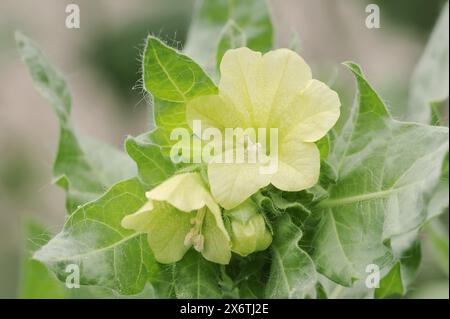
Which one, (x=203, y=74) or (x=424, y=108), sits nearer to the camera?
(x=203, y=74)

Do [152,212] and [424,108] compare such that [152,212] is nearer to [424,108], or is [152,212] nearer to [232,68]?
[232,68]

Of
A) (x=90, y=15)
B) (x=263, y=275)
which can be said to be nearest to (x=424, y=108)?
(x=263, y=275)

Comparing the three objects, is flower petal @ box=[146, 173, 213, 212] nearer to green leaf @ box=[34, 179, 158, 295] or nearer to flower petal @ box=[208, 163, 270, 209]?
flower petal @ box=[208, 163, 270, 209]

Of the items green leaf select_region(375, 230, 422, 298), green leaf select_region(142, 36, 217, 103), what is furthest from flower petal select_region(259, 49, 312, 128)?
green leaf select_region(375, 230, 422, 298)

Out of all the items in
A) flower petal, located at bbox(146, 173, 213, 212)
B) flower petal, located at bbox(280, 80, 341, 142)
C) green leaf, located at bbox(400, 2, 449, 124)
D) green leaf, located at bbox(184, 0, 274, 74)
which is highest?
green leaf, located at bbox(184, 0, 274, 74)

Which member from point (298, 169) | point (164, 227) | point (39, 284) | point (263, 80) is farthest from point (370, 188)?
point (39, 284)
